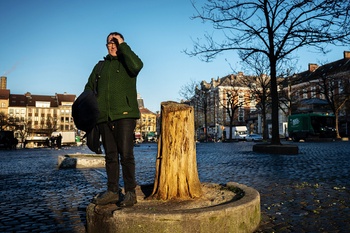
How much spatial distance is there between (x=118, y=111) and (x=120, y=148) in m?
0.41

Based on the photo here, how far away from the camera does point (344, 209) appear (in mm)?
4004

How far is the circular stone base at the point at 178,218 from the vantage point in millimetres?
2709

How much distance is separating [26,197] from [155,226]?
3680mm

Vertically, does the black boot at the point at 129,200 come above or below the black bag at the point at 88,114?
below

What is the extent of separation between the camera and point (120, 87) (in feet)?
11.3

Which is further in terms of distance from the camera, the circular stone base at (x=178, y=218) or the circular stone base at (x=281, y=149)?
the circular stone base at (x=281, y=149)

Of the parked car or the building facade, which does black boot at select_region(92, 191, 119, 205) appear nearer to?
the parked car

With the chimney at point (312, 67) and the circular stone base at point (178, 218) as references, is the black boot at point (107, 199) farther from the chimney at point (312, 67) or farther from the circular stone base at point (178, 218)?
the chimney at point (312, 67)

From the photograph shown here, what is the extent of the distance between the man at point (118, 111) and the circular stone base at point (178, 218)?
279mm

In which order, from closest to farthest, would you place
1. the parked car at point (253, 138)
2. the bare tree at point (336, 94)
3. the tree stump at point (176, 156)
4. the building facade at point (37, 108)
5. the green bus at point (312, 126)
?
1. the tree stump at point (176, 156)
2. the green bus at point (312, 126)
3. the bare tree at point (336, 94)
4. the parked car at point (253, 138)
5. the building facade at point (37, 108)

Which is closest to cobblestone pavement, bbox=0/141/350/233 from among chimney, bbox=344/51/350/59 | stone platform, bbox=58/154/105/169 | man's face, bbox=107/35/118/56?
man's face, bbox=107/35/118/56

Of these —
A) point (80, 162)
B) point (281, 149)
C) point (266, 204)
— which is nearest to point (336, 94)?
point (281, 149)

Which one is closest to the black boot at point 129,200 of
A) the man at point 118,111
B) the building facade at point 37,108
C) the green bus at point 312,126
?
the man at point 118,111

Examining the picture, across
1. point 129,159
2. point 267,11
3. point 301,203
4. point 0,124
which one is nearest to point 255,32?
point 267,11
